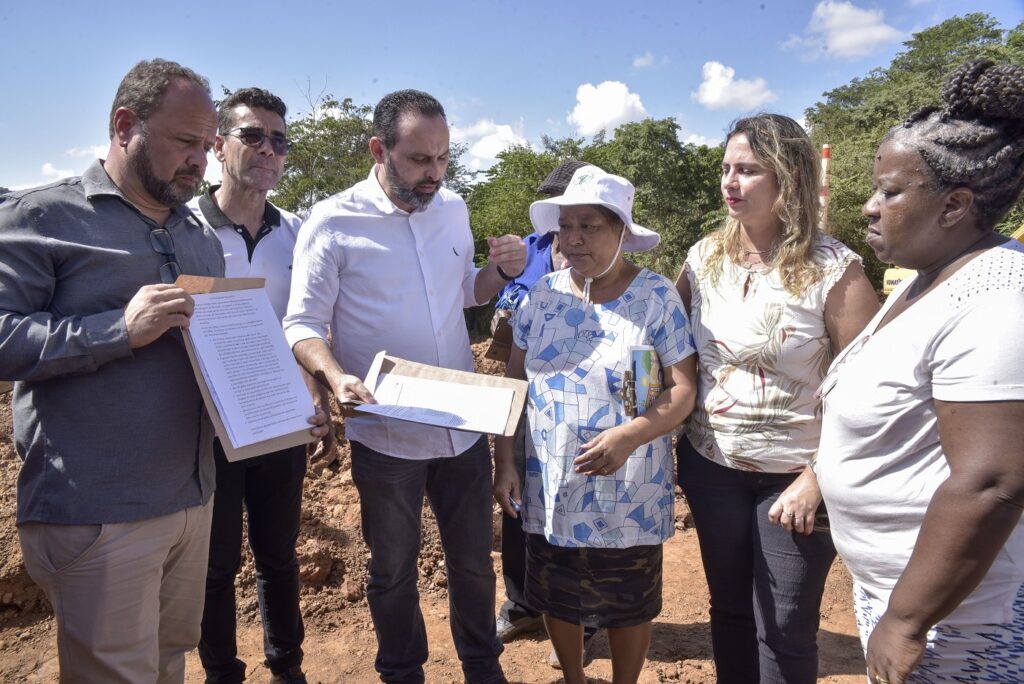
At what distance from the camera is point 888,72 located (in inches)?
1452

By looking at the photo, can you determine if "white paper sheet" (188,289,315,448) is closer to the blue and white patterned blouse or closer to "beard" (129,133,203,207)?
"beard" (129,133,203,207)

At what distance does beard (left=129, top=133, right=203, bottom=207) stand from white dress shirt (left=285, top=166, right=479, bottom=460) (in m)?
0.67

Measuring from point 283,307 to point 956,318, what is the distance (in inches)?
104

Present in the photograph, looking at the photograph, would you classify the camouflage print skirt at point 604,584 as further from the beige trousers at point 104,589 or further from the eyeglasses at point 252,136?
the eyeglasses at point 252,136

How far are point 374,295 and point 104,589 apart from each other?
1.42 metres

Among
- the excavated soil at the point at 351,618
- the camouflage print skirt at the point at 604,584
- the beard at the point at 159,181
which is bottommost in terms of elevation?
the excavated soil at the point at 351,618

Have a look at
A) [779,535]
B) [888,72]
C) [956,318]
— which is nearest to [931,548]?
[956,318]

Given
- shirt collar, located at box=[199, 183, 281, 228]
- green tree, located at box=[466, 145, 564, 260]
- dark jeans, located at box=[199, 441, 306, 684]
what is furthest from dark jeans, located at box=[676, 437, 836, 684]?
green tree, located at box=[466, 145, 564, 260]

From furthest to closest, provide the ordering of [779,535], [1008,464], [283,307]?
[283,307]
[779,535]
[1008,464]

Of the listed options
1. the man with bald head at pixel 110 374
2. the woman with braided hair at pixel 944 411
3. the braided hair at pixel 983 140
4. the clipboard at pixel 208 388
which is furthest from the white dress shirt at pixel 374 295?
the braided hair at pixel 983 140

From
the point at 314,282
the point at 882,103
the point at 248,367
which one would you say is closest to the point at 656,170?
the point at 882,103

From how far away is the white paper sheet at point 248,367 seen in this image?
2.18 meters

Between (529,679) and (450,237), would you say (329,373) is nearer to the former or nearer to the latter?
(450,237)

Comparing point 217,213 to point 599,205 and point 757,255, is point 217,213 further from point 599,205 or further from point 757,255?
point 757,255
